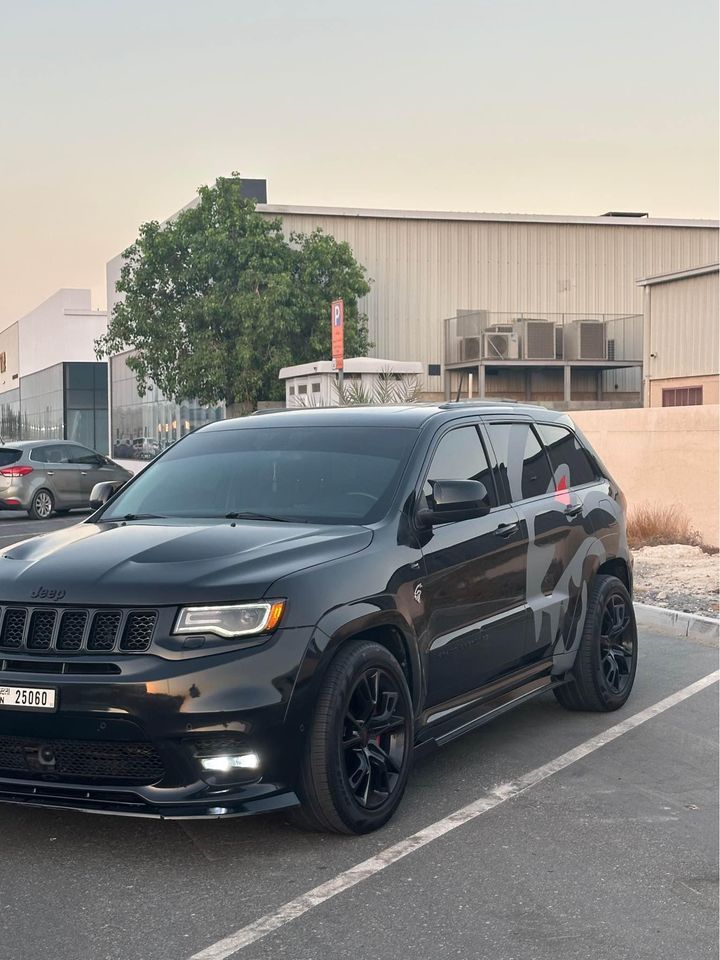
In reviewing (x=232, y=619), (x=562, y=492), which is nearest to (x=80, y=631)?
(x=232, y=619)

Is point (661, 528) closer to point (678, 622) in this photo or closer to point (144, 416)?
point (678, 622)

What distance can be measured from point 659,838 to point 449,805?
0.94 meters

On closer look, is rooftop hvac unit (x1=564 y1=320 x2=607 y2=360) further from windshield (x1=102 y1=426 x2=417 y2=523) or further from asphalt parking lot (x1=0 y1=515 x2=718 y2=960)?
asphalt parking lot (x1=0 y1=515 x2=718 y2=960)

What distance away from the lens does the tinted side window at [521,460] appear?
22.8ft

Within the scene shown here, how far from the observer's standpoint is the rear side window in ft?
81.8

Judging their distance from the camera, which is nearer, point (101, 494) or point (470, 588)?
point (470, 588)

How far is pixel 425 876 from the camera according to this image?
4828mm

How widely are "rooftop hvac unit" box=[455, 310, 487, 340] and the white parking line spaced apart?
3553 cm

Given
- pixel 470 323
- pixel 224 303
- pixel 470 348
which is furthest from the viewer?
pixel 470 323

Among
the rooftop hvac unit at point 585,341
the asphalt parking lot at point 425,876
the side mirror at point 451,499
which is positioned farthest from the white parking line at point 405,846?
the rooftop hvac unit at point 585,341

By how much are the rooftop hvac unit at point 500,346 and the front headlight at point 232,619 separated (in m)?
35.9

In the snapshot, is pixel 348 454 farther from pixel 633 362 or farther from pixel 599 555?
pixel 633 362

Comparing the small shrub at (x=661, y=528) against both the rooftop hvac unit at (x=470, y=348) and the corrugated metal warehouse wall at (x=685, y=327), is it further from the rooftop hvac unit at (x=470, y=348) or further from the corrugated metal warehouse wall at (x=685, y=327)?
the rooftop hvac unit at (x=470, y=348)

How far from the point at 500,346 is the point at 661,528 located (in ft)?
81.7
